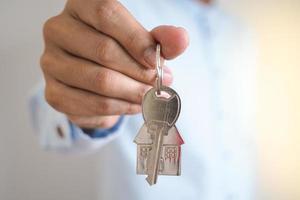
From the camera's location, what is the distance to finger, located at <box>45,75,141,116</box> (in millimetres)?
277

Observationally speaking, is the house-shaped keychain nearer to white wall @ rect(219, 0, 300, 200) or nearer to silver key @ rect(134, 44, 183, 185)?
silver key @ rect(134, 44, 183, 185)

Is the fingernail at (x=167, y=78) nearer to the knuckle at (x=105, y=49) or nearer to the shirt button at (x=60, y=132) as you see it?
the knuckle at (x=105, y=49)

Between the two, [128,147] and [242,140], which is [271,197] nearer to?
[242,140]

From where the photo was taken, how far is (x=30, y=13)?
23.8 inches

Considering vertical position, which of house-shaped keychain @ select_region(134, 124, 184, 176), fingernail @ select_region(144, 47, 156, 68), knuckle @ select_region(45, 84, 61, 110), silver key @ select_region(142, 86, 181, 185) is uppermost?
fingernail @ select_region(144, 47, 156, 68)

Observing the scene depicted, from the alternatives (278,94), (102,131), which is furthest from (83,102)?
(278,94)

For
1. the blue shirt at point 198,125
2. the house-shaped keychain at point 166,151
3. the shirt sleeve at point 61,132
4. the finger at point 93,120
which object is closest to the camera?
the house-shaped keychain at point 166,151

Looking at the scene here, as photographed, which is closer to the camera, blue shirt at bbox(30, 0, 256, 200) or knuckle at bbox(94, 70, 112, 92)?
knuckle at bbox(94, 70, 112, 92)

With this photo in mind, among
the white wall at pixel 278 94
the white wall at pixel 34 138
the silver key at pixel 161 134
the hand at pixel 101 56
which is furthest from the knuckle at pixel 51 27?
the white wall at pixel 278 94

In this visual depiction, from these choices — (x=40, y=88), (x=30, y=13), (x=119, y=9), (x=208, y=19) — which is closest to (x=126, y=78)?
(x=119, y=9)

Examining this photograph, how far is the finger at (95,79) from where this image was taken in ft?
0.85

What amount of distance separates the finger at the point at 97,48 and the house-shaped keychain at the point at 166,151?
0.16 feet

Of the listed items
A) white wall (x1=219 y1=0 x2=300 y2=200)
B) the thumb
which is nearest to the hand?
the thumb

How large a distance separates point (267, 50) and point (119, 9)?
58 centimetres
